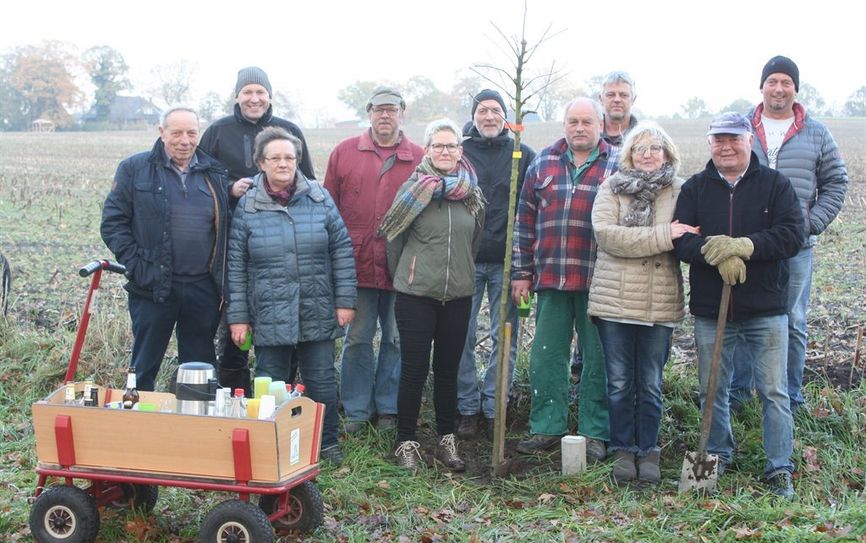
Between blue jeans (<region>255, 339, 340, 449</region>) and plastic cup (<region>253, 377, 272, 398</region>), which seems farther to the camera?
blue jeans (<region>255, 339, 340, 449</region>)

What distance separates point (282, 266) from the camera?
571cm

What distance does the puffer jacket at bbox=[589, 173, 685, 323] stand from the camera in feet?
18.3

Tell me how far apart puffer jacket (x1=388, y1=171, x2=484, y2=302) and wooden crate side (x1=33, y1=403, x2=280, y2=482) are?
1.75 m

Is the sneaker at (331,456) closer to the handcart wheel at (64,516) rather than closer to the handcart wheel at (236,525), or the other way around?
the handcart wheel at (236,525)

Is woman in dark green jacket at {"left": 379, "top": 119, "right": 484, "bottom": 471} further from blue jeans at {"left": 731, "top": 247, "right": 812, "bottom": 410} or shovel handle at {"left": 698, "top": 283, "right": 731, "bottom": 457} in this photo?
blue jeans at {"left": 731, "top": 247, "right": 812, "bottom": 410}

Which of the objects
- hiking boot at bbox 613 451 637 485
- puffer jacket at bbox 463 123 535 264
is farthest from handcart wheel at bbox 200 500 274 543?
puffer jacket at bbox 463 123 535 264

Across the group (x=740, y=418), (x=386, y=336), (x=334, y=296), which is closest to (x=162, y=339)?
(x=334, y=296)

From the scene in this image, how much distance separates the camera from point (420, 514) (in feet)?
17.3

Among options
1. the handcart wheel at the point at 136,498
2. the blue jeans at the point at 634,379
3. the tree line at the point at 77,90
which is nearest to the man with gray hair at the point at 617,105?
the blue jeans at the point at 634,379

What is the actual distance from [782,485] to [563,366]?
1.60 m

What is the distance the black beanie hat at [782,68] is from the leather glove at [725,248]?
5.22 feet

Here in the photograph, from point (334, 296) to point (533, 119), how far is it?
5329cm

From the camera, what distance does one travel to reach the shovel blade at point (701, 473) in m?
Result: 5.52

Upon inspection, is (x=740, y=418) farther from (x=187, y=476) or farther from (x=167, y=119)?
(x=167, y=119)
